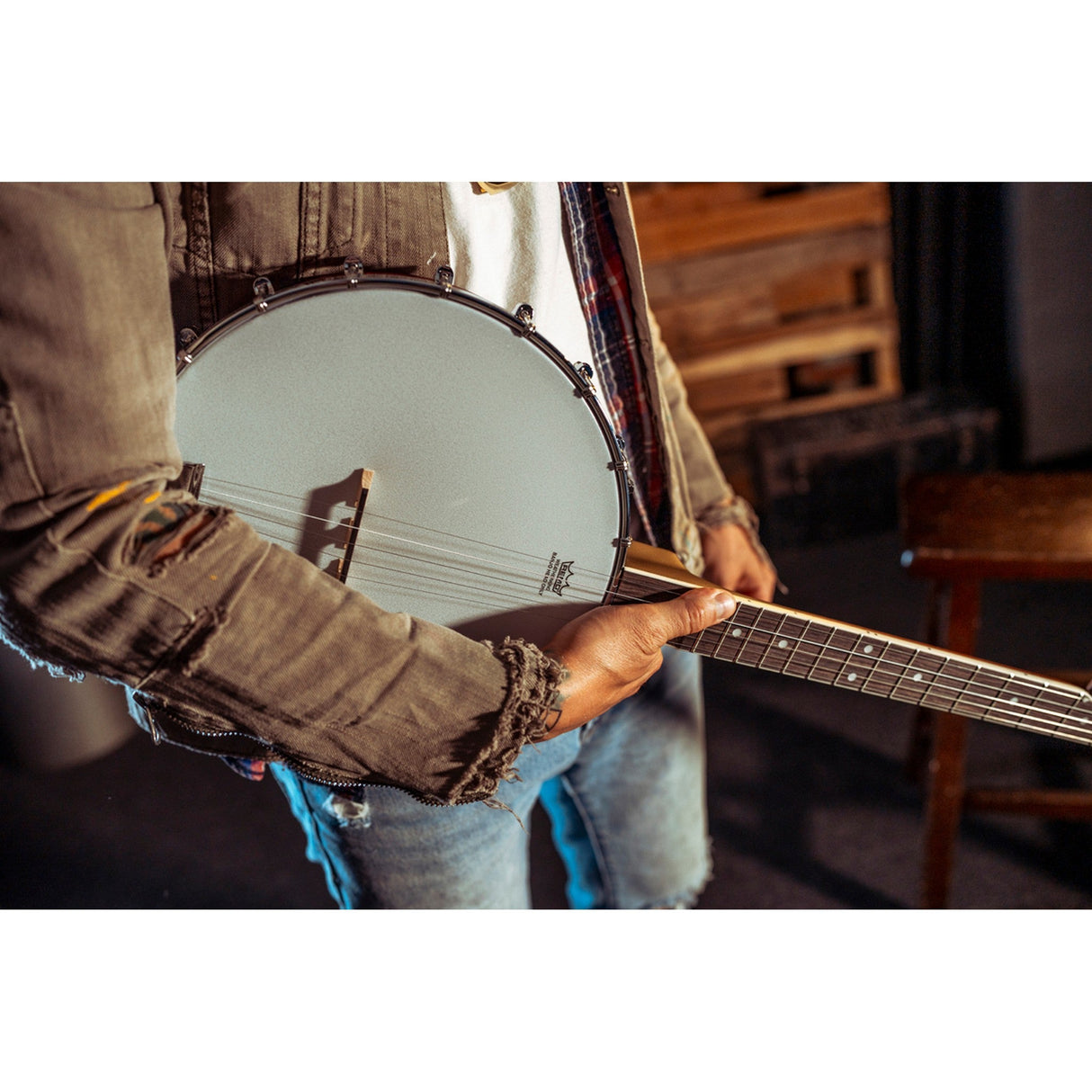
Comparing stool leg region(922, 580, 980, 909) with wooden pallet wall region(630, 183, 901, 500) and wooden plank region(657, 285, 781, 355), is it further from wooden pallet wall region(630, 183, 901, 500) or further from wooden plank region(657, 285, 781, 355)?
wooden plank region(657, 285, 781, 355)

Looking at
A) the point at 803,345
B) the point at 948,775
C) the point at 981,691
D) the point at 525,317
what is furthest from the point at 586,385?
the point at 803,345

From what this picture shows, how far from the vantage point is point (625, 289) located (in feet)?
2.87

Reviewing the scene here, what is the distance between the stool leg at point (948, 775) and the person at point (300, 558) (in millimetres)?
430

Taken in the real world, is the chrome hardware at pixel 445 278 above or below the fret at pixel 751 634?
above

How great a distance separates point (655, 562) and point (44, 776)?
2.94 ft

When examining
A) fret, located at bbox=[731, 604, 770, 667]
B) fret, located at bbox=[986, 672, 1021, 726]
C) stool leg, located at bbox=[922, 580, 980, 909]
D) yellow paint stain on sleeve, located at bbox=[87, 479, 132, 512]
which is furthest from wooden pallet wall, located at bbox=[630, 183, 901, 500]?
yellow paint stain on sleeve, located at bbox=[87, 479, 132, 512]

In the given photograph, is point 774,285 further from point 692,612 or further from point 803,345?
point 692,612

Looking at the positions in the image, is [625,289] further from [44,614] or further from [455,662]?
[44,614]

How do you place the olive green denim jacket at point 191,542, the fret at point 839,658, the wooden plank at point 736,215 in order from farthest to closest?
the wooden plank at point 736,215
the fret at point 839,658
the olive green denim jacket at point 191,542

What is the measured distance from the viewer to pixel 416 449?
2.63ft

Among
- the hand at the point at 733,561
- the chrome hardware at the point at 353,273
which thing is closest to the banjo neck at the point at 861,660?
the hand at the point at 733,561

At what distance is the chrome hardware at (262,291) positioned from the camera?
2.32ft

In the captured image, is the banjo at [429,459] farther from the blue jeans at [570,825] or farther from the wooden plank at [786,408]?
the wooden plank at [786,408]
